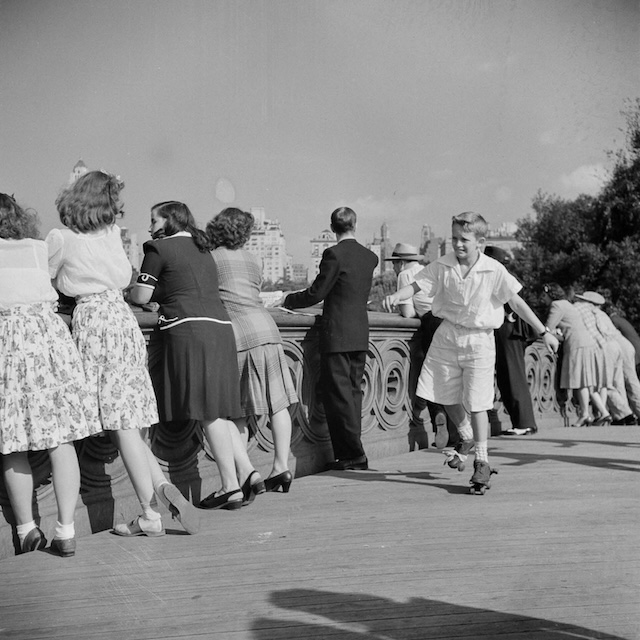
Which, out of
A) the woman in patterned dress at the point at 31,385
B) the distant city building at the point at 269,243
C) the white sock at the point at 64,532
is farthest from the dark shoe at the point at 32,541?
the distant city building at the point at 269,243

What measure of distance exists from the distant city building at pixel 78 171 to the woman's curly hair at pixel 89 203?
11 centimetres

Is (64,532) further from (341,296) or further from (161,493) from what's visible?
(341,296)

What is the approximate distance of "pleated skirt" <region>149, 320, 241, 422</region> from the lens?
17.9 ft

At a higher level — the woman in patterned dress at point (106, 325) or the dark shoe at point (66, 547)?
the woman in patterned dress at point (106, 325)

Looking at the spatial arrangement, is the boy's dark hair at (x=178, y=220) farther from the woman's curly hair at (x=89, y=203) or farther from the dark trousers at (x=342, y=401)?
the dark trousers at (x=342, y=401)

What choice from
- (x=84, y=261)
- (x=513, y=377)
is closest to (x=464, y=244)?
(x=84, y=261)

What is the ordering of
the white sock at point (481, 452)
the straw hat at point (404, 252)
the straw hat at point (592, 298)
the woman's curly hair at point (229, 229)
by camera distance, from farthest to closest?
the straw hat at point (592, 298) → the straw hat at point (404, 252) → the white sock at point (481, 452) → the woman's curly hair at point (229, 229)

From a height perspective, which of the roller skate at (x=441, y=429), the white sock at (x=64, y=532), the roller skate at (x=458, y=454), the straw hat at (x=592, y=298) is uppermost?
the straw hat at (x=592, y=298)

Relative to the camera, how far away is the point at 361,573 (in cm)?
407

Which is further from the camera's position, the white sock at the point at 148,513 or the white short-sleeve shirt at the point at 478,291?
the white short-sleeve shirt at the point at 478,291

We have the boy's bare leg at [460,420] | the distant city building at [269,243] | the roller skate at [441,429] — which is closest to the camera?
the boy's bare leg at [460,420]

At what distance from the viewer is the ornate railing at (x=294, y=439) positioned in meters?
5.06

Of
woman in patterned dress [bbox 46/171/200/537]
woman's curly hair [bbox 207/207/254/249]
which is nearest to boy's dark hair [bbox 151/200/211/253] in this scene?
woman's curly hair [bbox 207/207/254/249]

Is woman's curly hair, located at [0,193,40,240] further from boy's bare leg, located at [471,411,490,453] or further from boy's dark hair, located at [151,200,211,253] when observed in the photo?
boy's bare leg, located at [471,411,490,453]
